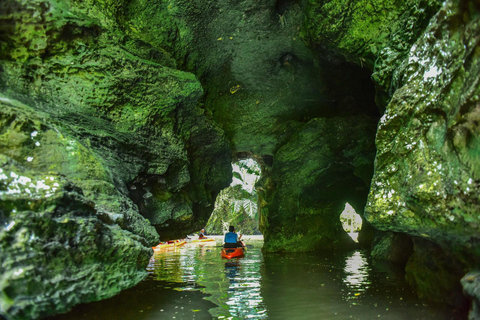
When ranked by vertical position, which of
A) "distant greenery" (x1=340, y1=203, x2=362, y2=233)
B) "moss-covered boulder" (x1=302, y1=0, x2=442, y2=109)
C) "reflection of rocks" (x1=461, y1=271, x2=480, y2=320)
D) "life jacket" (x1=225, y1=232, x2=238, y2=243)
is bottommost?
"distant greenery" (x1=340, y1=203, x2=362, y2=233)

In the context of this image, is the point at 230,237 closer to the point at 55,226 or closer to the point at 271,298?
the point at 271,298

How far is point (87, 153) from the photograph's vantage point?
4.18 meters

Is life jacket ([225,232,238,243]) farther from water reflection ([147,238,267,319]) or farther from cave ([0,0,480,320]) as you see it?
cave ([0,0,480,320])

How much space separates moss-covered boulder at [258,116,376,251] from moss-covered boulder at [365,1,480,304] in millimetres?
4577

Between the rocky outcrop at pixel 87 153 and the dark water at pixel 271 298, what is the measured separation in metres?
0.82

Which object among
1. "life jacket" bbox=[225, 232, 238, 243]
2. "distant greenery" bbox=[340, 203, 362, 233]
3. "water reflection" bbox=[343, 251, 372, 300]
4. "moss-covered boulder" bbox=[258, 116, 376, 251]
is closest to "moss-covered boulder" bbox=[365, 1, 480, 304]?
"water reflection" bbox=[343, 251, 372, 300]

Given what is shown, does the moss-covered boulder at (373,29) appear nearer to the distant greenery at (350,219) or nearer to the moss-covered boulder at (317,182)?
the moss-covered boulder at (317,182)

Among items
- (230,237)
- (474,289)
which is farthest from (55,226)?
(230,237)

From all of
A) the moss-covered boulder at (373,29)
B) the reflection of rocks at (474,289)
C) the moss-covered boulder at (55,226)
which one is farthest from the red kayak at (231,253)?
the reflection of rocks at (474,289)

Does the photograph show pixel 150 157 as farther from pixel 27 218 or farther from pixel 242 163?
pixel 242 163

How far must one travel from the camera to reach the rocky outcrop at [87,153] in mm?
2756

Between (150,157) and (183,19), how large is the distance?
109 inches

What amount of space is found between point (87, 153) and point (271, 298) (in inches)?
127

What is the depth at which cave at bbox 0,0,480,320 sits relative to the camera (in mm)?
2877
